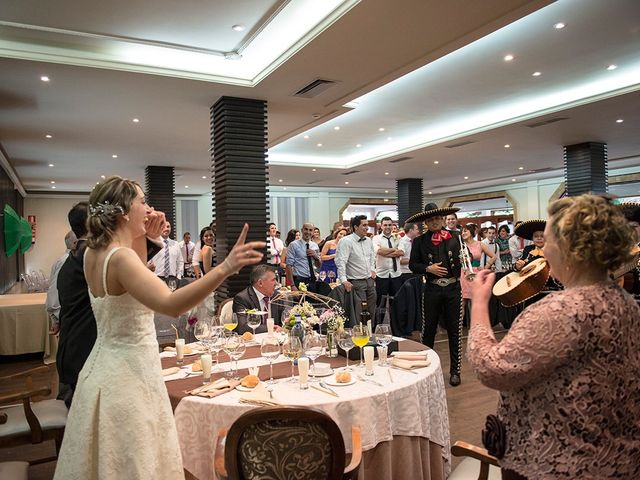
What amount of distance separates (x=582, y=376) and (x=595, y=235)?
1.24ft

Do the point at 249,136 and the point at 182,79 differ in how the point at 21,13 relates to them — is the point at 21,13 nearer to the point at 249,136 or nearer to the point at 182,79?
the point at 182,79

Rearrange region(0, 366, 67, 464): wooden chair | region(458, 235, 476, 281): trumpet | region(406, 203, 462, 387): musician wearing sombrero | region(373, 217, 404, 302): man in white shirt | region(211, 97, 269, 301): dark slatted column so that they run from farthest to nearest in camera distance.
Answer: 1. region(373, 217, 404, 302): man in white shirt
2. region(211, 97, 269, 301): dark slatted column
3. region(406, 203, 462, 387): musician wearing sombrero
4. region(0, 366, 67, 464): wooden chair
5. region(458, 235, 476, 281): trumpet

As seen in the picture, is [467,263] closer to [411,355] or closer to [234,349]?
[411,355]

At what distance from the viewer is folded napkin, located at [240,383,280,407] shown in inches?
80.0

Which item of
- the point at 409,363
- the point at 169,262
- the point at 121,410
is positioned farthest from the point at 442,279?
the point at 169,262

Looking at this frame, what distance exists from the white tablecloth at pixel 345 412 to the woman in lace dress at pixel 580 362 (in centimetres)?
84

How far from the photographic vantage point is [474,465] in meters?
2.10

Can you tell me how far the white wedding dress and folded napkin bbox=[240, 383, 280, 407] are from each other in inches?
14.3

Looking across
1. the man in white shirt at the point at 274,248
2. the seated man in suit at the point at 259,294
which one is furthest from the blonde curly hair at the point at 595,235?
the man in white shirt at the point at 274,248

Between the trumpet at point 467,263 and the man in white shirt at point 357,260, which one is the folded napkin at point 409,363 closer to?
the trumpet at point 467,263

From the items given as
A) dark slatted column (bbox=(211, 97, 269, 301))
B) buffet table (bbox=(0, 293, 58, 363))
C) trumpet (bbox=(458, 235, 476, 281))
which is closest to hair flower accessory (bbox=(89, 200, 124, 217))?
trumpet (bbox=(458, 235, 476, 281))

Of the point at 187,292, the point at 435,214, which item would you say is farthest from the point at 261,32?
the point at 187,292

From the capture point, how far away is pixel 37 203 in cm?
1812

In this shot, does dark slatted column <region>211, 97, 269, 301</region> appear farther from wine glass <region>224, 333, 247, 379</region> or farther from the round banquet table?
the round banquet table
